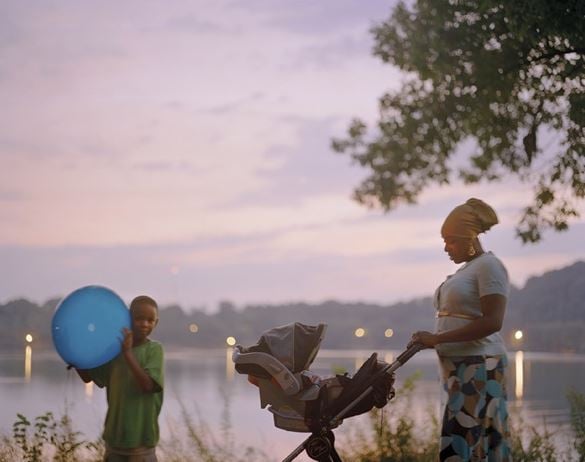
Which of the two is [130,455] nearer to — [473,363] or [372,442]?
[473,363]

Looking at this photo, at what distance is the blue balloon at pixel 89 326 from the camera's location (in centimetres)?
559

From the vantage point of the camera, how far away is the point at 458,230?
5461mm

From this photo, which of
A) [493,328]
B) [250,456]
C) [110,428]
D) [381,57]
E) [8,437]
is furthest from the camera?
[381,57]

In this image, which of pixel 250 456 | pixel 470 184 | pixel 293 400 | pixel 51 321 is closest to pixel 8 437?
pixel 250 456

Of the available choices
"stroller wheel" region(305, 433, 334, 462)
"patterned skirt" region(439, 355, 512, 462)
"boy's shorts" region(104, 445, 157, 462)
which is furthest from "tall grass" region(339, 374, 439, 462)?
"boy's shorts" region(104, 445, 157, 462)

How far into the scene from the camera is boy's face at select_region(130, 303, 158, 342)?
5.69 meters

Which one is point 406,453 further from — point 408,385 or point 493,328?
point 493,328

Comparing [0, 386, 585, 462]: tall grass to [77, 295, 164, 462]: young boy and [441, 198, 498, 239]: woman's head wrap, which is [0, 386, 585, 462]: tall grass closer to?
[77, 295, 164, 462]: young boy

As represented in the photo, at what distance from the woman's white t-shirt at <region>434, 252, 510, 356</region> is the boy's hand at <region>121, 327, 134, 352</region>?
1.69m

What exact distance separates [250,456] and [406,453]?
147cm

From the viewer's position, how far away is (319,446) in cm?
561

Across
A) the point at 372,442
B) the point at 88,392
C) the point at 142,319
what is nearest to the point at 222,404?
the point at 372,442

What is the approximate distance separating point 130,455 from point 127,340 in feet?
2.07

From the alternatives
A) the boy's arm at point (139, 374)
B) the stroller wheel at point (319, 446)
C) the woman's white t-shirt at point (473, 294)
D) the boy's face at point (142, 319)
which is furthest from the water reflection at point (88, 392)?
the woman's white t-shirt at point (473, 294)
